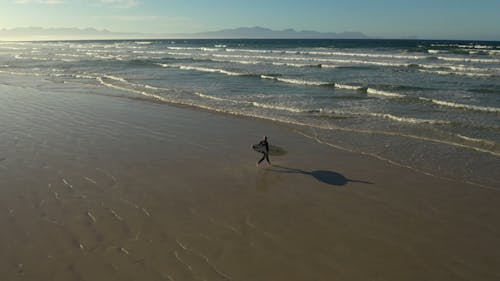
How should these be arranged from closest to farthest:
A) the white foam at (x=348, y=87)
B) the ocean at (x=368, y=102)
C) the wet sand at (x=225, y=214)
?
the wet sand at (x=225, y=214)
the ocean at (x=368, y=102)
the white foam at (x=348, y=87)

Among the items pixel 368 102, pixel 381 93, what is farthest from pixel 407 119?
pixel 381 93

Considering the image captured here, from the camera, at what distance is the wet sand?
22.8 ft

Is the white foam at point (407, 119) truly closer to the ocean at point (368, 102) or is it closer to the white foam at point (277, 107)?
the ocean at point (368, 102)

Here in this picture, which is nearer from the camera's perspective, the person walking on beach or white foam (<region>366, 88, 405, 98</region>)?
the person walking on beach

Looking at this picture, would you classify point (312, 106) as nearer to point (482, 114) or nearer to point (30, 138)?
point (482, 114)

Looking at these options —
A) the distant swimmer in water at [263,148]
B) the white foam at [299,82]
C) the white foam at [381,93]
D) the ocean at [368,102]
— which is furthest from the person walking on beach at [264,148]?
the white foam at [299,82]

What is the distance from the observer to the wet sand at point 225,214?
6.95m

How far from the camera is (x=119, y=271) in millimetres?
6754

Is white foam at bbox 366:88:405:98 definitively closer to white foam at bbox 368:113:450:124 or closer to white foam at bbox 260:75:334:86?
white foam at bbox 260:75:334:86

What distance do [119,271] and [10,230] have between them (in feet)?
8.65

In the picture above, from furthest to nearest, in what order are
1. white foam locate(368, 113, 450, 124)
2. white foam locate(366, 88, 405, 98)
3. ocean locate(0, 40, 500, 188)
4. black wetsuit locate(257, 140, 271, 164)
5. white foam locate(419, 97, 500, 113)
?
white foam locate(366, 88, 405, 98), white foam locate(419, 97, 500, 113), white foam locate(368, 113, 450, 124), ocean locate(0, 40, 500, 188), black wetsuit locate(257, 140, 271, 164)

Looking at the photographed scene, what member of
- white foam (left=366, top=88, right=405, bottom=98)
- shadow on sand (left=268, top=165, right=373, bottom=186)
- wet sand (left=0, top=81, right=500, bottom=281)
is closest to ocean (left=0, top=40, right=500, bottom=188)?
white foam (left=366, top=88, right=405, bottom=98)

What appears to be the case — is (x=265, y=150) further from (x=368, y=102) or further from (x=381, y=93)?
(x=381, y=93)

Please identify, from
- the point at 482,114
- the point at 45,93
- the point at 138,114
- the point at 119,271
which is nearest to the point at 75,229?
the point at 119,271
